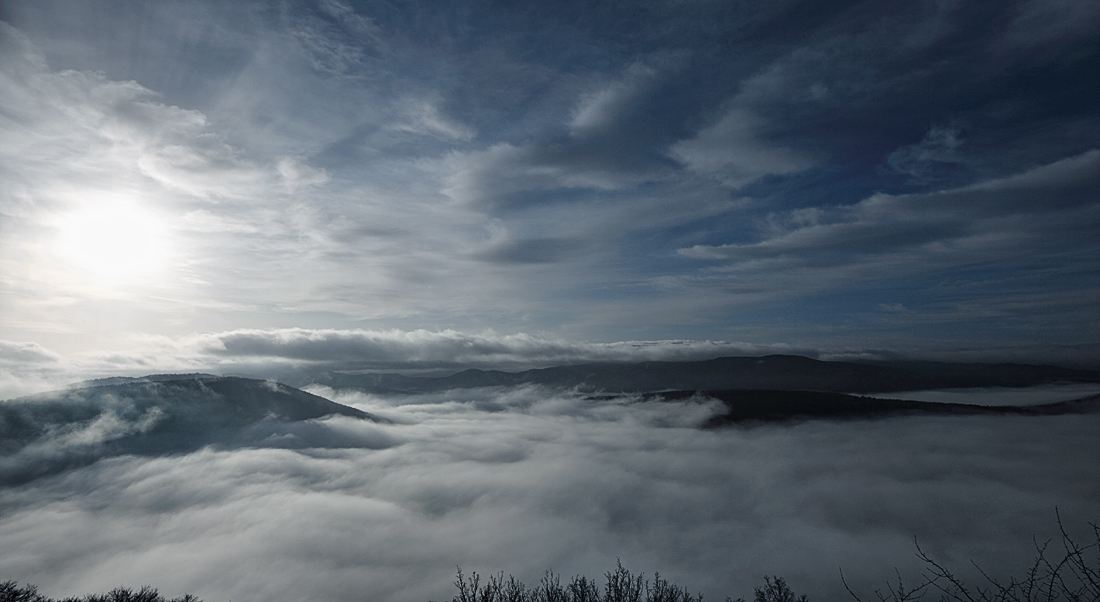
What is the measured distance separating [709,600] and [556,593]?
190 m

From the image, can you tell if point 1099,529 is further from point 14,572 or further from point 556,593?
point 14,572

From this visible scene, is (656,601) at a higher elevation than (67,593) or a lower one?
higher

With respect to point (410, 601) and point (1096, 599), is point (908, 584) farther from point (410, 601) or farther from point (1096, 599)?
point (1096, 599)

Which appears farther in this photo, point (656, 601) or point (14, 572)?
point (14, 572)

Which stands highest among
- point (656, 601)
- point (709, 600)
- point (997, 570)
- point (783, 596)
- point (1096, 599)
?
point (1096, 599)

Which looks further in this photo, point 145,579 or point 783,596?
point 145,579

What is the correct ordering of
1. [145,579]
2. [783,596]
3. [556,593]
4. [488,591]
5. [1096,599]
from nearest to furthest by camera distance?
[1096,599], [488,591], [556,593], [783,596], [145,579]

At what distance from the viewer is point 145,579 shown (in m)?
195

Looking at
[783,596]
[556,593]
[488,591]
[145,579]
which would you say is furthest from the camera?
[145,579]

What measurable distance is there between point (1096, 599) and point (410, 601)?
9185 inches

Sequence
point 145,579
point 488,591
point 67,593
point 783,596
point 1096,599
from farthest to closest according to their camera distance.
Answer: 1. point 145,579
2. point 67,593
3. point 783,596
4. point 488,591
5. point 1096,599

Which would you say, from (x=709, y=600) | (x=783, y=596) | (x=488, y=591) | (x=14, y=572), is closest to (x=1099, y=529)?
(x=488, y=591)

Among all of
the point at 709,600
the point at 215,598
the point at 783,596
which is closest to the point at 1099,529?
the point at 783,596

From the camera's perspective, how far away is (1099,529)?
16609mm
